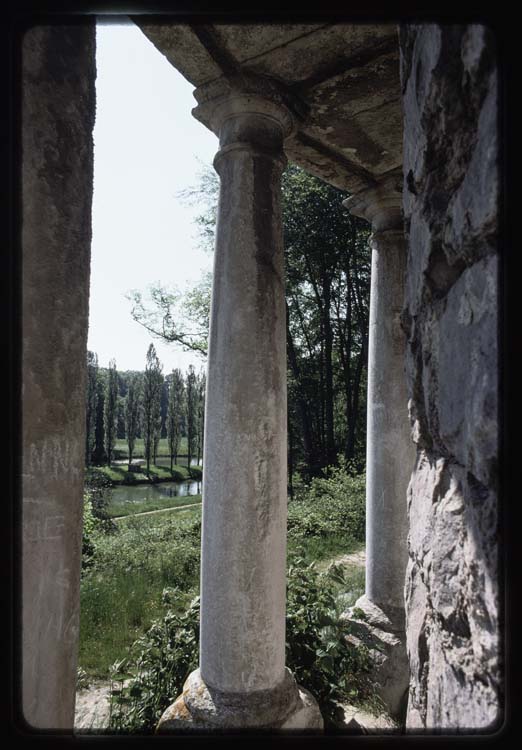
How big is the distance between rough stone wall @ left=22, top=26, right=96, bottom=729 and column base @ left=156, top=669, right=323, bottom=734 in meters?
2.77

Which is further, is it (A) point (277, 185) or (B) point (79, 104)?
(A) point (277, 185)

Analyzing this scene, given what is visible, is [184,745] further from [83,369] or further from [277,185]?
[277,185]

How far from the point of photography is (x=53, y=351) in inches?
104

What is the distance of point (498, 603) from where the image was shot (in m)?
1.46

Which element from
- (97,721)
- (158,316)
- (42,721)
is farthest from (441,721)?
(158,316)

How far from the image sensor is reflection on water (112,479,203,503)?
60706mm

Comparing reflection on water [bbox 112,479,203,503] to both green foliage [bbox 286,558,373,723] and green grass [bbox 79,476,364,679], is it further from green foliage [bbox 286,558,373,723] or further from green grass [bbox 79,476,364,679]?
green foliage [bbox 286,558,373,723]

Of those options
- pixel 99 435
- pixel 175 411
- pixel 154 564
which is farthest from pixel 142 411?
A: pixel 154 564

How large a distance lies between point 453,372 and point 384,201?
7750 mm

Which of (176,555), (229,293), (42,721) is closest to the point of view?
(42,721)

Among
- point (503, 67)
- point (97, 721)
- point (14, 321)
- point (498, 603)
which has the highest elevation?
point (503, 67)

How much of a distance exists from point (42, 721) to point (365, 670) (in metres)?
6.06

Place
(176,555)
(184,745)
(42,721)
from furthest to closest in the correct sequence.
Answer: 1. (176,555)
2. (42,721)
3. (184,745)

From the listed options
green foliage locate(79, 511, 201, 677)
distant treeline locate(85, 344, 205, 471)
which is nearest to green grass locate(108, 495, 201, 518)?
green foliage locate(79, 511, 201, 677)
